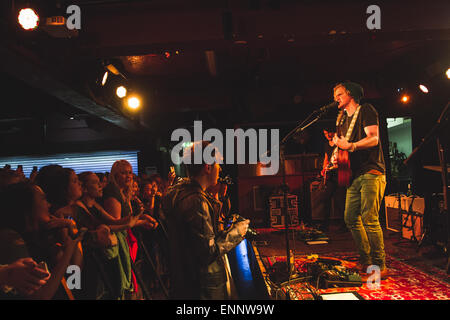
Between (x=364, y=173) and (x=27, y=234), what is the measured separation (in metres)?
2.91

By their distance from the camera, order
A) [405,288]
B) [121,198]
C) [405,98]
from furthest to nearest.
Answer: [405,98] → [405,288] → [121,198]

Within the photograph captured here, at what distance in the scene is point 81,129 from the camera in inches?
433

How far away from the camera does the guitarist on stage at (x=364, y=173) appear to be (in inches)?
115

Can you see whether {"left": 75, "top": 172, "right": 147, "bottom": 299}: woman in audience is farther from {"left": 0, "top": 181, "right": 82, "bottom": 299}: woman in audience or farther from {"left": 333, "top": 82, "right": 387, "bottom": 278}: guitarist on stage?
{"left": 333, "top": 82, "right": 387, "bottom": 278}: guitarist on stage

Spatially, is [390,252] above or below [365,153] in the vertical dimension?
below

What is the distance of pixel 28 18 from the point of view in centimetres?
299

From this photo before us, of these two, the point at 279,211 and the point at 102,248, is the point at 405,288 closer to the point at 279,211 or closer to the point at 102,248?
the point at 102,248

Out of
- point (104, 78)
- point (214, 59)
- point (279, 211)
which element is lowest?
point (279, 211)

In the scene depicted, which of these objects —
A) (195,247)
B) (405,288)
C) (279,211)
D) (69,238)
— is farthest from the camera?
(279,211)

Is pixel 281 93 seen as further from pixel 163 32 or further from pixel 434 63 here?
pixel 163 32

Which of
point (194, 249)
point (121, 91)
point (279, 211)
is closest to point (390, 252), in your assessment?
point (279, 211)

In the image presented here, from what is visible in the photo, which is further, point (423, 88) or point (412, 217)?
point (423, 88)

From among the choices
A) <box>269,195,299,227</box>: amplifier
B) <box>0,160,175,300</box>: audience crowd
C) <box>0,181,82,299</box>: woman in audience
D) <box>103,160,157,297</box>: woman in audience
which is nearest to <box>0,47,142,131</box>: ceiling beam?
<box>0,160,175,300</box>: audience crowd

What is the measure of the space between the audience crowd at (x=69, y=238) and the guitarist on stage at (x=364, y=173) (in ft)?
6.76
